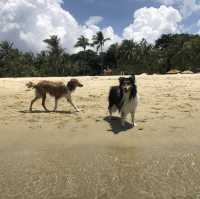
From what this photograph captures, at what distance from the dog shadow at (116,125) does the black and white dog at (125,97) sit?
0.14 m

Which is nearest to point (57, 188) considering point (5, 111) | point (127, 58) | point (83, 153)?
point (83, 153)

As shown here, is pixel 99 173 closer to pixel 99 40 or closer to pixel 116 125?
pixel 116 125

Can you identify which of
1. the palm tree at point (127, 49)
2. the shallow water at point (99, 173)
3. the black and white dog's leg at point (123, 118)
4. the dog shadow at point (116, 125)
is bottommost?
the shallow water at point (99, 173)

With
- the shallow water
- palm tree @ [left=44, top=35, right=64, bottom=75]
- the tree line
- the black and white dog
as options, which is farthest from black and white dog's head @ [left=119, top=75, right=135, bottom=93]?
palm tree @ [left=44, top=35, right=64, bottom=75]

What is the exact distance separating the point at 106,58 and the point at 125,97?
2551 inches

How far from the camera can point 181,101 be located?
1362cm

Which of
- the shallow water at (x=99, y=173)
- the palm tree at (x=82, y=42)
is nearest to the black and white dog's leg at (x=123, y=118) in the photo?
the shallow water at (x=99, y=173)

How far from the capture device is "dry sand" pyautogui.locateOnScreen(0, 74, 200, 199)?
251 inches

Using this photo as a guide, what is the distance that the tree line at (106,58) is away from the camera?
166 ft

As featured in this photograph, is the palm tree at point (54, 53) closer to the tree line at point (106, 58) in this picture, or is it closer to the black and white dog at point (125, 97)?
the tree line at point (106, 58)

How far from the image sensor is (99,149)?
9.04 m

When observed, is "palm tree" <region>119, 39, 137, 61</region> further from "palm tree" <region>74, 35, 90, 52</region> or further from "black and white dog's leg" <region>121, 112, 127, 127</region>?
"black and white dog's leg" <region>121, 112, 127, 127</region>

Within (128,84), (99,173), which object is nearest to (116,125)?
(128,84)

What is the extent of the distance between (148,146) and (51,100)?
19.8 feet
